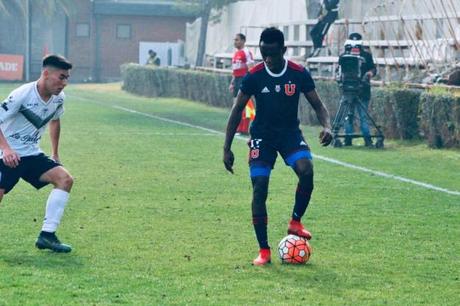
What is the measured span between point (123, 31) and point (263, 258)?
54.7m

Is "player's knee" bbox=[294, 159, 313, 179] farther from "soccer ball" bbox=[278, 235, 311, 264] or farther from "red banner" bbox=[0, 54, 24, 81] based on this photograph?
"red banner" bbox=[0, 54, 24, 81]

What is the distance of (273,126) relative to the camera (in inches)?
371

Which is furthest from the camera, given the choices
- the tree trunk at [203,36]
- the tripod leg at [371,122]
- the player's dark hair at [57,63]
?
the tree trunk at [203,36]

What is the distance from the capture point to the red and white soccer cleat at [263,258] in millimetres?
9008

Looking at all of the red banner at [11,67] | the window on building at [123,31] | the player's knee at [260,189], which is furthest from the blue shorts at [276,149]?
the window on building at [123,31]

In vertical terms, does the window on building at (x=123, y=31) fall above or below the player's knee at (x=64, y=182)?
above

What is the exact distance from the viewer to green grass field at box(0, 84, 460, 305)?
793cm

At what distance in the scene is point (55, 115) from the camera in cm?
977

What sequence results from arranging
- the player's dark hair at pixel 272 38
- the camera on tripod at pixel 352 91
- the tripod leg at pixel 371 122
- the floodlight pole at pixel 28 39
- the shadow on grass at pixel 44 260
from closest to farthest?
1. the shadow on grass at pixel 44 260
2. the player's dark hair at pixel 272 38
3. the tripod leg at pixel 371 122
4. the camera on tripod at pixel 352 91
5. the floodlight pole at pixel 28 39

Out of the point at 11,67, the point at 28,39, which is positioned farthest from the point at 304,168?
the point at 28,39

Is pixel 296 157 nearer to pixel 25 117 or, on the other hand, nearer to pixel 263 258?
pixel 263 258

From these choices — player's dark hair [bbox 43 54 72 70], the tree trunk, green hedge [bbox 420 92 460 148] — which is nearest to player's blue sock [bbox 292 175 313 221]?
player's dark hair [bbox 43 54 72 70]

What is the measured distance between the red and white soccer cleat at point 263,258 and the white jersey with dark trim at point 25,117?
203 cm

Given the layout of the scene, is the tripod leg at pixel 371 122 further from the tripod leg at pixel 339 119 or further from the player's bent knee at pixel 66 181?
the player's bent knee at pixel 66 181
